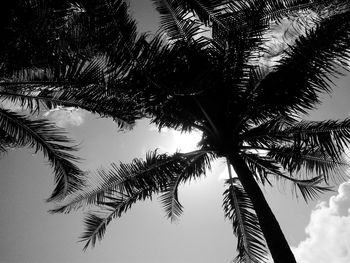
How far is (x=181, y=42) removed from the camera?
6.23 metres

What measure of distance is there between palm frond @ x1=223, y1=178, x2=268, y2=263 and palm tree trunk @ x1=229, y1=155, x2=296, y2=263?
1.56m

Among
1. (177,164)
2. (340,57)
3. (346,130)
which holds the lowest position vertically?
(177,164)

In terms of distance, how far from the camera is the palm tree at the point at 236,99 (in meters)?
5.26

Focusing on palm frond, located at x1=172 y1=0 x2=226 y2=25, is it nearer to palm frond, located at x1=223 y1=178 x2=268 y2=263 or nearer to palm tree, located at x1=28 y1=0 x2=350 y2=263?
palm tree, located at x1=28 y1=0 x2=350 y2=263

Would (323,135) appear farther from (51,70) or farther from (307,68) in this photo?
(51,70)

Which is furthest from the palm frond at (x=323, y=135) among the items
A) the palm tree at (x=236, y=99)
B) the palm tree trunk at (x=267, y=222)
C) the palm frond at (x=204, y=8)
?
the palm frond at (x=204, y=8)

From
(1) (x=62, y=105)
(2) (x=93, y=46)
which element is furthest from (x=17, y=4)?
(1) (x=62, y=105)

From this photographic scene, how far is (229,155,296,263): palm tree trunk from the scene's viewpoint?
4.64 meters

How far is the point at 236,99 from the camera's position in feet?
21.1

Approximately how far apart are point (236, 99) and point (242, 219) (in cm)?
253

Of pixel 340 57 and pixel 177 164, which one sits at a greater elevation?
pixel 340 57

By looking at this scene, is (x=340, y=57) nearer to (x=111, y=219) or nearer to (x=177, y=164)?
(x=177, y=164)

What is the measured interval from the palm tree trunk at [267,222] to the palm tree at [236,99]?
0.05 feet

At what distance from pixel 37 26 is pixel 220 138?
342cm
